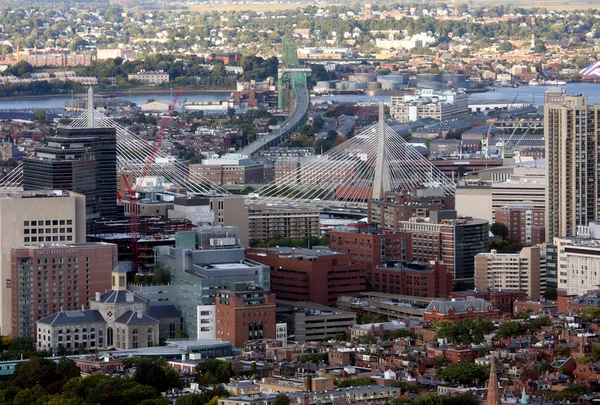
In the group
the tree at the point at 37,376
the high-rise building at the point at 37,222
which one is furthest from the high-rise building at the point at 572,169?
the tree at the point at 37,376

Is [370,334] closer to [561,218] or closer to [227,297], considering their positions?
[227,297]

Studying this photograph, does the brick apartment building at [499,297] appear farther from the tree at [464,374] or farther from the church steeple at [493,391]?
the church steeple at [493,391]

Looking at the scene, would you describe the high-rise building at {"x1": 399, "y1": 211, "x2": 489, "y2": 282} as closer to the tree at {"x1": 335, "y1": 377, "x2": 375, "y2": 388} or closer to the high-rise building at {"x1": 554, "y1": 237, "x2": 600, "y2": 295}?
the high-rise building at {"x1": 554, "y1": 237, "x2": 600, "y2": 295}

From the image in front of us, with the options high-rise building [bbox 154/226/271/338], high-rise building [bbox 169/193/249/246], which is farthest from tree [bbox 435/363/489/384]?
high-rise building [bbox 169/193/249/246]

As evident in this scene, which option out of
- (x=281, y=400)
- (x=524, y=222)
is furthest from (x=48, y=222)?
(x=281, y=400)

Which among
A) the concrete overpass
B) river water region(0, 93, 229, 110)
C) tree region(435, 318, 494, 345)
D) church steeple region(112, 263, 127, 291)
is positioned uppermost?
river water region(0, 93, 229, 110)

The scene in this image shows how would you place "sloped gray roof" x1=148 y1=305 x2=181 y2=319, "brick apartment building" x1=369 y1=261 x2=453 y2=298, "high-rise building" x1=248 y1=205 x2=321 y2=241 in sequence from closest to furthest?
"sloped gray roof" x1=148 y1=305 x2=181 y2=319 < "brick apartment building" x1=369 y1=261 x2=453 y2=298 < "high-rise building" x1=248 y1=205 x2=321 y2=241

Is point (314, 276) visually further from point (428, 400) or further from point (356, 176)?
point (356, 176)
